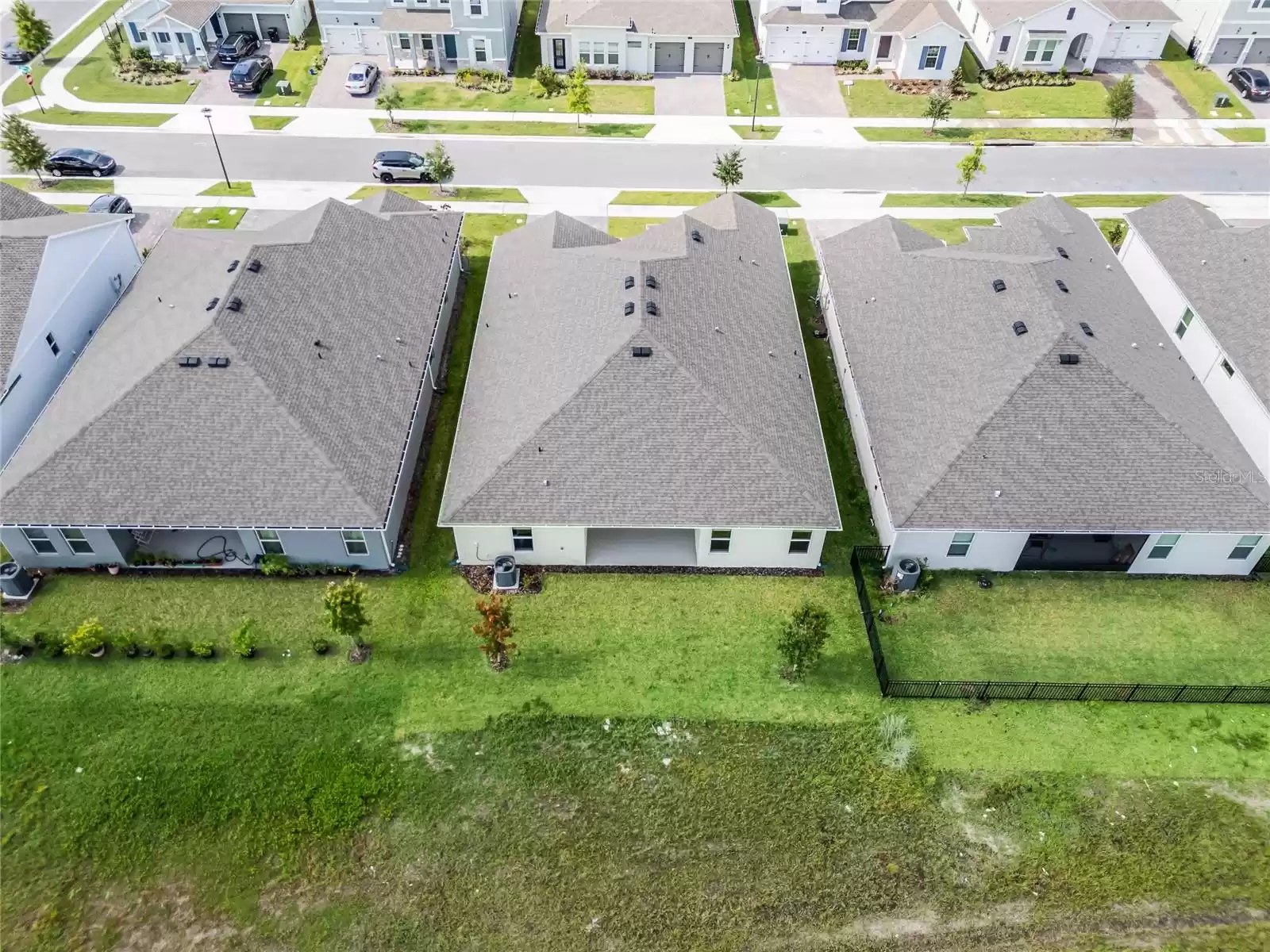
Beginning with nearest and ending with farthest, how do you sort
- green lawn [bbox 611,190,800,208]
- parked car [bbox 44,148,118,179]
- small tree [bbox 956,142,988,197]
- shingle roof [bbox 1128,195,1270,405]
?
1. shingle roof [bbox 1128,195,1270,405]
2. small tree [bbox 956,142,988,197]
3. green lawn [bbox 611,190,800,208]
4. parked car [bbox 44,148,118,179]

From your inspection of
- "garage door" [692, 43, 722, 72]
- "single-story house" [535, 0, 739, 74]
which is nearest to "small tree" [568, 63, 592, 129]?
"single-story house" [535, 0, 739, 74]

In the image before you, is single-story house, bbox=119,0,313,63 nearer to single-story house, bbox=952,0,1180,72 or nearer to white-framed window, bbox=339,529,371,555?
white-framed window, bbox=339,529,371,555

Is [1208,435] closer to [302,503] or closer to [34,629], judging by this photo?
[302,503]

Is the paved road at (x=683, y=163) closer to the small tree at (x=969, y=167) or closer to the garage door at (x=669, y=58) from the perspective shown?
the small tree at (x=969, y=167)

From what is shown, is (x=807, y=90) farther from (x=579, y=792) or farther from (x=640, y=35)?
(x=579, y=792)

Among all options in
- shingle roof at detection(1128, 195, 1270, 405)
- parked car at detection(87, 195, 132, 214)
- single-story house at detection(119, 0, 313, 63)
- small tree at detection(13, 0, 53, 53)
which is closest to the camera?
shingle roof at detection(1128, 195, 1270, 405)

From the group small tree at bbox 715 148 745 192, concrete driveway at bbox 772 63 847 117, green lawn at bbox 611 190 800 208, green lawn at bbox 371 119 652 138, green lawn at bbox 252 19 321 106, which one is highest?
small tree at bbox 715 148 745 192
